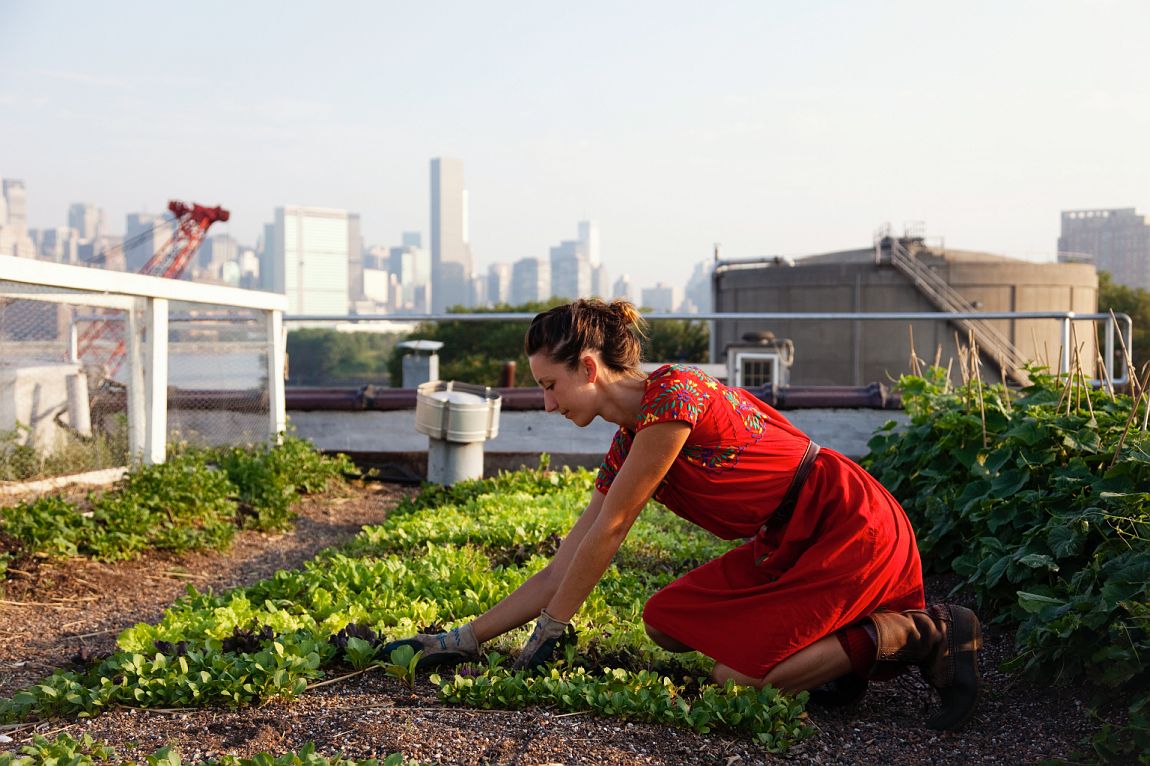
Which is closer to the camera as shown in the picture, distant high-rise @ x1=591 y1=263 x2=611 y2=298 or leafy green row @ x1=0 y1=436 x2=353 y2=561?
leafy green row @ x1=0 y1=436 x2=353 y2=561

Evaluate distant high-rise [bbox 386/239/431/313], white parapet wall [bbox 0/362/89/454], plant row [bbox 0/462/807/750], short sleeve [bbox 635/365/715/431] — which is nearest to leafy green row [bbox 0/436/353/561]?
white parapet wall [bbox 0/362/89/454]

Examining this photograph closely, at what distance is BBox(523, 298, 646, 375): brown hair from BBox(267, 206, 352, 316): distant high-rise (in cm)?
13243

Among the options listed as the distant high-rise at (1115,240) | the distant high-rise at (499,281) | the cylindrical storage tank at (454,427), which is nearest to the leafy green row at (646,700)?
the cylindrical storage tank at (454,427)

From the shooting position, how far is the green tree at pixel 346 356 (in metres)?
23.3

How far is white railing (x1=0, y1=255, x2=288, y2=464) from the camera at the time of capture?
17.6 feet

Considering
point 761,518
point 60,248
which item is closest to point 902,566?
point 761,518

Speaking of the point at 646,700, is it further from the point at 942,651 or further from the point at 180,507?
the point at 180,507

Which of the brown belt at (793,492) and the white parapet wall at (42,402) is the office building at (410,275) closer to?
the white parapet wall at (42,402)

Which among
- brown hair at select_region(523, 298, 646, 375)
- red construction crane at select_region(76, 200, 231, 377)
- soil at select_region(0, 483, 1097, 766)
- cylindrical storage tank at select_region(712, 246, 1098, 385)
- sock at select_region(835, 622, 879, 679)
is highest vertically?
red construction crane at select_region(76, 200, 231, 377)

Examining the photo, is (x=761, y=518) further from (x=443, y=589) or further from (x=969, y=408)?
(x=969, y=408)

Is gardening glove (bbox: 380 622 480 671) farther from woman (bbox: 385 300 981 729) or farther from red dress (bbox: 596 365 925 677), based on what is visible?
red dress (bbox: 596 365 925 677)

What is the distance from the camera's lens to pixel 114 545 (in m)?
5.18

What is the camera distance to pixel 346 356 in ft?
120

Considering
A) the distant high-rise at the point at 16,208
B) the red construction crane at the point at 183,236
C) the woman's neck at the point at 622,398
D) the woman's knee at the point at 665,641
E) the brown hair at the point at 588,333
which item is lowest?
the woman's knee at the point at 665,641
